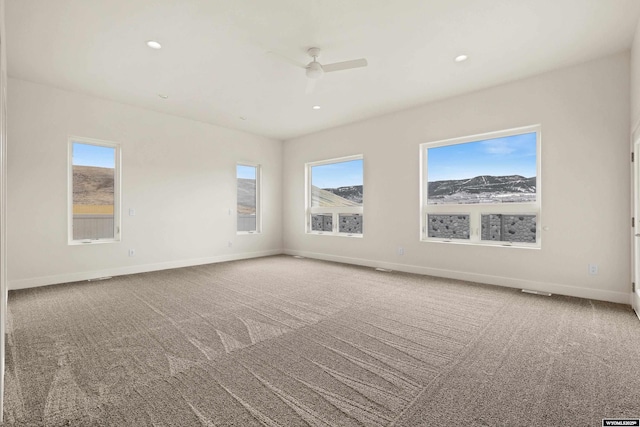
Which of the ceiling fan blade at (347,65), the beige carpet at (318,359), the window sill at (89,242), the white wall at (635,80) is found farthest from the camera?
the window sill at (89,242)

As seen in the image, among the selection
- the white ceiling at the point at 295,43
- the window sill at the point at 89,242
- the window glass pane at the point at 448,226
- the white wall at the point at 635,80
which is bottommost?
the window sill at the point at 89,242

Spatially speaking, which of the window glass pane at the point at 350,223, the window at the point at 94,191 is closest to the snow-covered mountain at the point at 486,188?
the window glass pane at the point at 350,223

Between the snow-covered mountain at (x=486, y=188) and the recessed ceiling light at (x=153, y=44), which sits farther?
the snow-covered mountain at (x=486, y=188)

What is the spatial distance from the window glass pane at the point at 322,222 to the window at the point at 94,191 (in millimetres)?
3780

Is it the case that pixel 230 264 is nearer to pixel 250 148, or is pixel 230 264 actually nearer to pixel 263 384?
pixel 250 148

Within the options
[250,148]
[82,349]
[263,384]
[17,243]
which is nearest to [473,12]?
[263,384]

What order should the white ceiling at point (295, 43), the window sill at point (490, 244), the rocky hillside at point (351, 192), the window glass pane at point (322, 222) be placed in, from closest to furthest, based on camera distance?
the white ceiling at point (295, 43) → the window sill at point (490, 244) → the rocky hillside at point (351, 192) → the window glass pane at point (322, 222)

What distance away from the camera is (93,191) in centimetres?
493

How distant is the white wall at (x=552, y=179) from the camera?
3.54 m

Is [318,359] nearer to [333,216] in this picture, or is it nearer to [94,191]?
[333,216]

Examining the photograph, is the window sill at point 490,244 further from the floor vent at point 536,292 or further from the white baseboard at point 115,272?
the white baseboard at point 115,272

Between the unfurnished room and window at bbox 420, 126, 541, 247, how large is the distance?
33mm

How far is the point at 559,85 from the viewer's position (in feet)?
12.7

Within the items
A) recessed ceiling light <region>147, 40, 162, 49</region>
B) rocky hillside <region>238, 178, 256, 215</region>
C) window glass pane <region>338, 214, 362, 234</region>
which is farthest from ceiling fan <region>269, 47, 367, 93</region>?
rocky hillside <region>238, 178, 256, 215</region>
